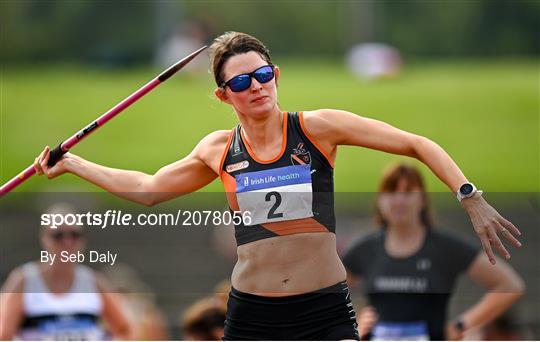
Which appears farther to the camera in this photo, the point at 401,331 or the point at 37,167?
the point at 401,331

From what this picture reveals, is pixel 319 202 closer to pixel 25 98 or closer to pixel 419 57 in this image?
pixel 25 98

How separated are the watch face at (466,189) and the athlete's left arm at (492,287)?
2140 millimetres

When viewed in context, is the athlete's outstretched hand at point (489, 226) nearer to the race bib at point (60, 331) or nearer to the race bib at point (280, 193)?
the race bib at point (280, 193)

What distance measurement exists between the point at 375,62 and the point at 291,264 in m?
33.8

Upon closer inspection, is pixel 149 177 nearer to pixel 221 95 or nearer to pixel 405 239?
pixel 221 95

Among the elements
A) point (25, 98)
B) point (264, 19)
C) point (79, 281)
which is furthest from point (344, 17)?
point (79, 281)

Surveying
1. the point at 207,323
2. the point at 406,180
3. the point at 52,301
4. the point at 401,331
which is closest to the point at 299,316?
the point at 207,323

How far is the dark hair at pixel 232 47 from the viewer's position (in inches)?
183

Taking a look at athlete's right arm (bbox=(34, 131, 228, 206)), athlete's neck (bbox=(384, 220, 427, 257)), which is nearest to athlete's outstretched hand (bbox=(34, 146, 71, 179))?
athlete's right arm (bbox=(34, 131, 228, 206))

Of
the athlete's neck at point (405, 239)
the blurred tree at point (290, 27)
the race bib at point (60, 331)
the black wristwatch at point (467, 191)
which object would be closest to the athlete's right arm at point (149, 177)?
the black wristwatch at point (467, 191)

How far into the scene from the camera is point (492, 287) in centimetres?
654

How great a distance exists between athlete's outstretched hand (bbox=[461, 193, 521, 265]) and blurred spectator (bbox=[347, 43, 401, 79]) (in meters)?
32.9

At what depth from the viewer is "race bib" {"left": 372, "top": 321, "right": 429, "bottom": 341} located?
6365 mm

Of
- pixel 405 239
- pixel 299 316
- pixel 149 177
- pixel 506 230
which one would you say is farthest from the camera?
pixel 405 239
